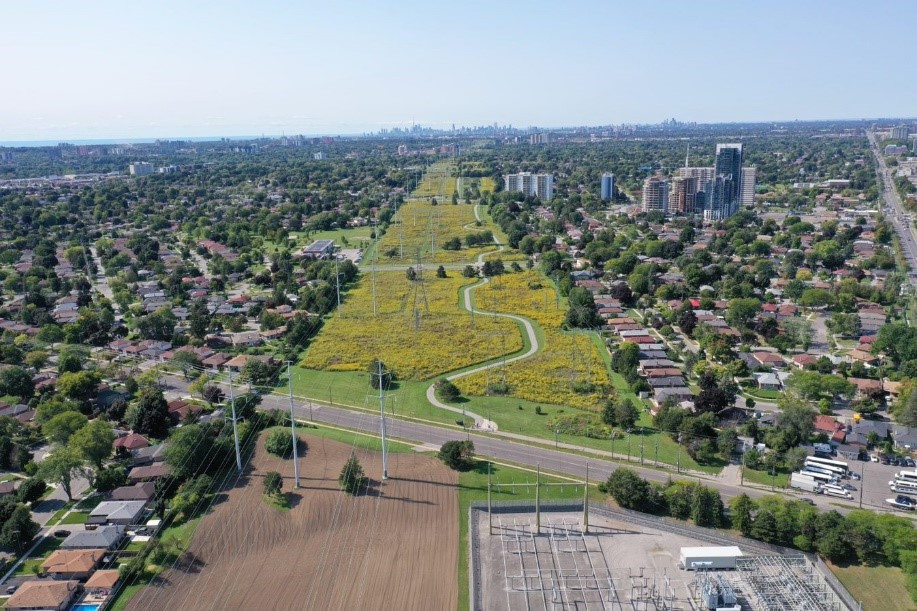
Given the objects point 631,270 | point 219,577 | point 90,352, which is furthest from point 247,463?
point 631,270

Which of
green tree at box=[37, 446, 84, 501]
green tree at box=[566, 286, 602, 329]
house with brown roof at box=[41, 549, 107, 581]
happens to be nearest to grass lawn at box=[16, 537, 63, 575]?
house with brown roof at box=[41, 549, 107, 581]

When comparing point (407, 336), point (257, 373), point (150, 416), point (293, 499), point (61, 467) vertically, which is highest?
point (61, 467)

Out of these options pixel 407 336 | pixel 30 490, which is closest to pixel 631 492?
pixel 30 490

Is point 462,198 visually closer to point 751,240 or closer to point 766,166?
point 751,240

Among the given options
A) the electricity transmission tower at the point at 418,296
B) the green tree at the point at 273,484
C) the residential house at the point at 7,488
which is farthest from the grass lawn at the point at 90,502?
the electricity transmission tower at the point at 418,296

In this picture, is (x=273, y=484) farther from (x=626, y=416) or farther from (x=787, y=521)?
(x=787, y=521)

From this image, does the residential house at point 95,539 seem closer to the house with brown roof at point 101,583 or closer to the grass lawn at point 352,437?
the house with brown roof at point 101,583
